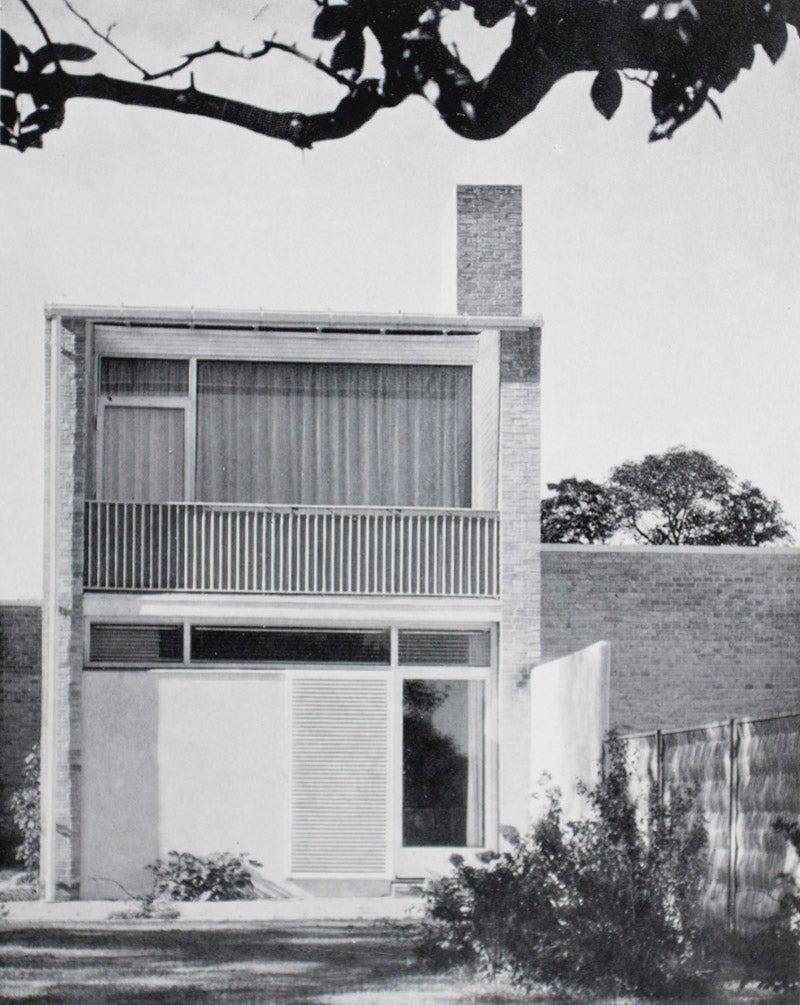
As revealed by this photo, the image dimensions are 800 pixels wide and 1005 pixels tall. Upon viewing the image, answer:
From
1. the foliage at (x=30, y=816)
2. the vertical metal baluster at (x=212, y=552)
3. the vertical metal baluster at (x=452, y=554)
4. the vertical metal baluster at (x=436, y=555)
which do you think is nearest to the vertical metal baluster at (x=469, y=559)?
the vertical metal baluster at (x=452, y=554)

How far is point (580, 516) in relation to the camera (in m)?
42.8

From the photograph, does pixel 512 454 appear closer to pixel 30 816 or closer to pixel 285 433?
pixel 285 433

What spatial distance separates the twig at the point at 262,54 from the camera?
12356 mm

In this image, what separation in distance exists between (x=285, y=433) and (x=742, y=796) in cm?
825

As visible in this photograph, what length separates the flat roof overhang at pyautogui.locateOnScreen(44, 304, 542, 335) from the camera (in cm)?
1889

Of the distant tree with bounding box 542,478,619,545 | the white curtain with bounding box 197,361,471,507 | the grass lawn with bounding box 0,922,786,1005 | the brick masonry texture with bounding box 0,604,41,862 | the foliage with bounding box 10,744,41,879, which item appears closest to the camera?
the grass lawn with bounding box 0,922,786,1005

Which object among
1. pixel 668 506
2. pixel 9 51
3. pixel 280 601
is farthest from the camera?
pixel 668 506

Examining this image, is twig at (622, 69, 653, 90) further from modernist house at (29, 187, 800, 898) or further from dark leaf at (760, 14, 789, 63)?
modernist house at (29, 187, 800, 898)

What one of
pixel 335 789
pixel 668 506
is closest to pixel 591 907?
pixel 335 789

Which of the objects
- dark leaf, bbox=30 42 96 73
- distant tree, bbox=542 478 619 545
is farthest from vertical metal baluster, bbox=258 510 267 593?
distant tree, bbox=542 478 619 545

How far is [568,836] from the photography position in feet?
47.9

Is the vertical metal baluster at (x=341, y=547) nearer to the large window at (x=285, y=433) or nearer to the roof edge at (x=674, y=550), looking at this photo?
the large window at (x=285, y=433)

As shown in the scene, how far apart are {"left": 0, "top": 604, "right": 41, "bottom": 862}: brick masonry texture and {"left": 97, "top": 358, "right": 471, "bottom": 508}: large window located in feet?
12.2

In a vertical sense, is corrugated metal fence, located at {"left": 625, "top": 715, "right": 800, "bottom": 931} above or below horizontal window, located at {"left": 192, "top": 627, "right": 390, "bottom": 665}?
below
